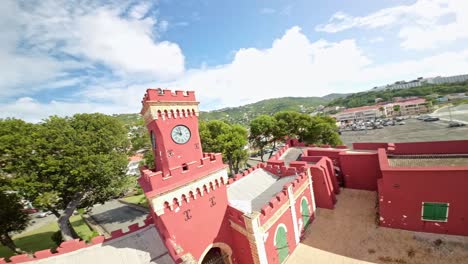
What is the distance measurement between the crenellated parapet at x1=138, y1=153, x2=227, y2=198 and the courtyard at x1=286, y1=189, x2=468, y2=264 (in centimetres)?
893

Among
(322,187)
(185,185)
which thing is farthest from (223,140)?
(185,185)

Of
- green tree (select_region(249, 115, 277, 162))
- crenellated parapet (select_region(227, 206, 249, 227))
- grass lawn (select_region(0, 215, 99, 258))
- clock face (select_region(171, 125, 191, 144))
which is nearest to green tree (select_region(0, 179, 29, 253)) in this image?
grass lawn (select_region(0, 215, 99, 258))

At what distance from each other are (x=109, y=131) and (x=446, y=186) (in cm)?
2751

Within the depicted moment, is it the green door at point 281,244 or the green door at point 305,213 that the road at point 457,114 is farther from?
the green door at point 281,244

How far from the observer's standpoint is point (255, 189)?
1730 centimetres

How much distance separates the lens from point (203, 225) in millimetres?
10852

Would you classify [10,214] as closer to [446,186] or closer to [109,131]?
[109,131]

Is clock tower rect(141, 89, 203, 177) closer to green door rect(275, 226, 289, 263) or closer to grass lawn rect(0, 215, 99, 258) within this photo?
green door rect(275, 226, 289, 263)

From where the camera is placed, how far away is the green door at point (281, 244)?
12.9 meters

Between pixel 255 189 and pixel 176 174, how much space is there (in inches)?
369

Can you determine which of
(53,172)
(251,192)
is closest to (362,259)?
(251,192)

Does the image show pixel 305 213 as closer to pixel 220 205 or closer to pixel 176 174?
pixel 220 205

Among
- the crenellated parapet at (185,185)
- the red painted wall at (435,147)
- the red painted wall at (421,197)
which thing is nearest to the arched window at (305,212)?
the red painted wall at (421,197)

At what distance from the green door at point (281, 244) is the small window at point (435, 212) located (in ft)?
31.6
